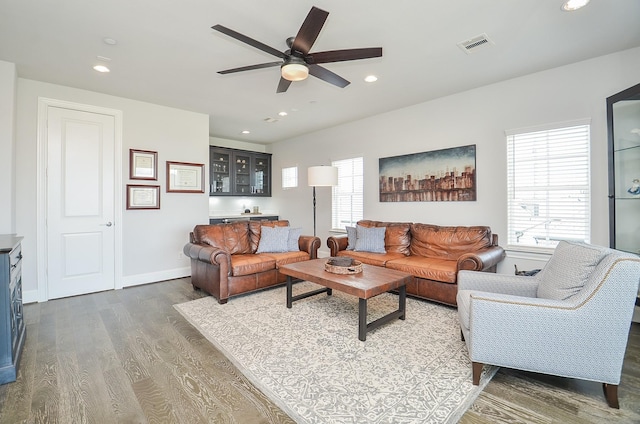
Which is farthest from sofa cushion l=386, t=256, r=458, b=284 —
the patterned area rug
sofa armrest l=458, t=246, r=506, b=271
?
the patterned area rug

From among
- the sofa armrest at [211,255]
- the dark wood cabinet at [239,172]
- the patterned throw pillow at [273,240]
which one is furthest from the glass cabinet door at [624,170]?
the dark wood cabinet at [239,172]

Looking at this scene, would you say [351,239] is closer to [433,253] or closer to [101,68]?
[433,253]

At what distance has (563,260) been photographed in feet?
6.71

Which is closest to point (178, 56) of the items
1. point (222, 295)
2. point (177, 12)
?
point (177, 12)

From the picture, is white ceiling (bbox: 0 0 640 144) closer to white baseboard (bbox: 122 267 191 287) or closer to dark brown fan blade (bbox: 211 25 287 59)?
dark brown fan blade (bbox: 211 25 287 59)

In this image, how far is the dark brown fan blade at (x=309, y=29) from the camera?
1887 mm

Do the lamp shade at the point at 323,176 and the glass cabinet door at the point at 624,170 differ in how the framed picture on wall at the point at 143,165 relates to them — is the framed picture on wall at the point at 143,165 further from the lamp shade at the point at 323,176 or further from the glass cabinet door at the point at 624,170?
the glass cabinet door at the point at 624,170

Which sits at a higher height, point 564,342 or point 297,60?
point 297,60

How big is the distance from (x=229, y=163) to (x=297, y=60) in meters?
4.55

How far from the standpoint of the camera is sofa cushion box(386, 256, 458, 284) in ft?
10.7

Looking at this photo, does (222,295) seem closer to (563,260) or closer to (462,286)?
(462,286)

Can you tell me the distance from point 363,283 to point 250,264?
1.65 meters

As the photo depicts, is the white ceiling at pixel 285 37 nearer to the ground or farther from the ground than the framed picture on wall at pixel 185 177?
farther from the ground

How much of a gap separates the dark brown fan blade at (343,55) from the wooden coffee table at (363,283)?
188cm
